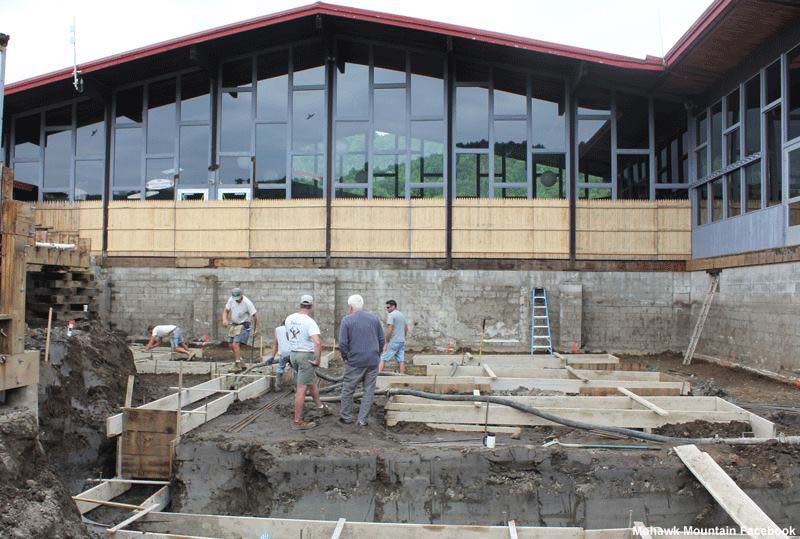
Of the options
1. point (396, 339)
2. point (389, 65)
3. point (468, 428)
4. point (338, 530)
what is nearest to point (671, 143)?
point (389, 65)

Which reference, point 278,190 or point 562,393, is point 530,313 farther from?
point 278,190

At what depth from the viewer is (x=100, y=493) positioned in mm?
6539

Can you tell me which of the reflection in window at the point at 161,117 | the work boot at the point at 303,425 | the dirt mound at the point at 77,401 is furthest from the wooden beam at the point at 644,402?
the reflection in window at the point at 161,117

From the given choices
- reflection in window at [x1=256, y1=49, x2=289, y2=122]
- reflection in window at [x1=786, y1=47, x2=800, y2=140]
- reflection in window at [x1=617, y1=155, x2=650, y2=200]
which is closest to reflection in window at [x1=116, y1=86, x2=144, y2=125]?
reflection in window at [x1=256, y1=49, x2=289, y2=122]

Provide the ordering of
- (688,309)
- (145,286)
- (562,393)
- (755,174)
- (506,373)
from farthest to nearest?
(145,286) < (688,309) < (755,174) < (506,373) < (562,393)

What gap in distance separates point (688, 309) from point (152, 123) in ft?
51.2

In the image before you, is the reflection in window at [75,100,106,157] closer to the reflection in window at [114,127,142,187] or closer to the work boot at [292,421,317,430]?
the reflection in window at [114,127,142,187]

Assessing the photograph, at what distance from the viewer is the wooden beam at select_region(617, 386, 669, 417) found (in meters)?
7.40

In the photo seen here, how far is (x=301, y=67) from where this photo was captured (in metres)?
17.0

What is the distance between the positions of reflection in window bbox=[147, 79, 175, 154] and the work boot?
12.2 metres

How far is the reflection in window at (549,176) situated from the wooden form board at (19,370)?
1286 centimetres

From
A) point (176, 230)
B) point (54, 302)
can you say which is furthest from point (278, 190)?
point (54, 302)

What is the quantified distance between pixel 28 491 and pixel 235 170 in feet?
42.7

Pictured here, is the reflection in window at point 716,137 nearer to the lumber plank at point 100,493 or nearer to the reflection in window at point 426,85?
the reflection in window at point 426,85
